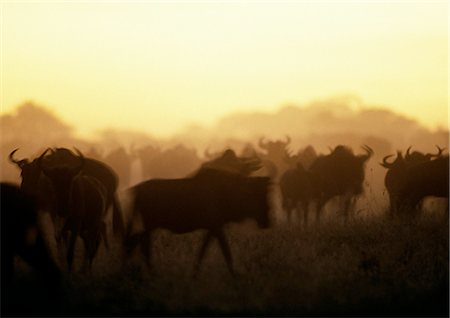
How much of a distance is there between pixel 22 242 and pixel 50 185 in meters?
2.59

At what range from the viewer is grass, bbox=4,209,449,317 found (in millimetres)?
10617

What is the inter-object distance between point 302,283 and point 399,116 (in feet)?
92.7

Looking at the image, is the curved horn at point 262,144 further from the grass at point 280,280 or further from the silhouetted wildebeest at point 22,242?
the silhouetted wildebeest at point 22,242

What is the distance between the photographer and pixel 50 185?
46.0ft

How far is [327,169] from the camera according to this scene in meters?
20.4

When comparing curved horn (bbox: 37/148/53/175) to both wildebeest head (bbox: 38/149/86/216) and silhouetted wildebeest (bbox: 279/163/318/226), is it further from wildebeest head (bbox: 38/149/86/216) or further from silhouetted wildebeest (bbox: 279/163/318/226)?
silhouetted wildebeest (bbox: 279/163/318/226)

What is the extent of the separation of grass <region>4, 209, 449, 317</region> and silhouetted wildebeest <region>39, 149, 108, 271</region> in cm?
36

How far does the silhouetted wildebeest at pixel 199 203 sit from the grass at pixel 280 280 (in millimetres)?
361

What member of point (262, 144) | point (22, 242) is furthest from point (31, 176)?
point (262, 144)

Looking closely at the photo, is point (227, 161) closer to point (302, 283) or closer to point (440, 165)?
point (302, 283)

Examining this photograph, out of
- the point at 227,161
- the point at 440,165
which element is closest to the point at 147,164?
the point at 440,165

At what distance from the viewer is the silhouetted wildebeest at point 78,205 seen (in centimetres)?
1258

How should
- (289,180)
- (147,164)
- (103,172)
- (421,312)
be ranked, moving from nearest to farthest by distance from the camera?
1. (421,312)
2. (103,172)
3. (289,180)
4. (147,164)

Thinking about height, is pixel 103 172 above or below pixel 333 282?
above
